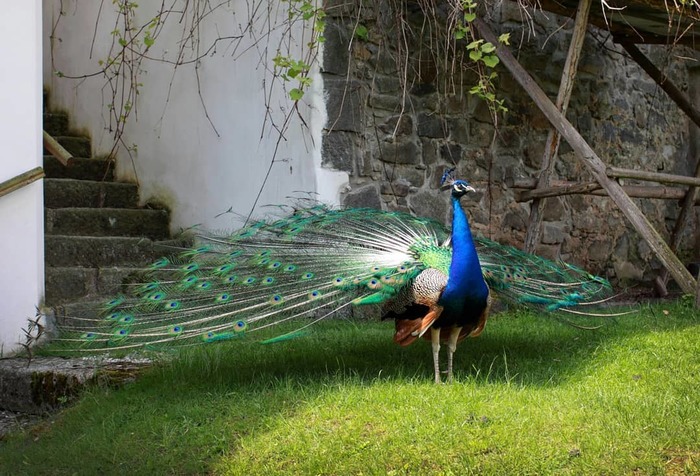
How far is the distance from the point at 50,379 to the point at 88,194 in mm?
3107

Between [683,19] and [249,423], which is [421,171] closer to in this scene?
[683,19]

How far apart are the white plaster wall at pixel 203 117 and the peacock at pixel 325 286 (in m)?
1.93

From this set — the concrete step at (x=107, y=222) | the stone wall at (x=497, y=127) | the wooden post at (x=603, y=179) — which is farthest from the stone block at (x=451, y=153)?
the concrete step at (x=107, y=222)

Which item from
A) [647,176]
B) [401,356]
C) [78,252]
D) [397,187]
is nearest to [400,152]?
[397,187]

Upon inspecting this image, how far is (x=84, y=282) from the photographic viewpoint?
7176mm

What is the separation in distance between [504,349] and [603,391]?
1.12 meters

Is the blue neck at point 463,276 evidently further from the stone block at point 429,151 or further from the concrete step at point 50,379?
the stone block at point 429,151

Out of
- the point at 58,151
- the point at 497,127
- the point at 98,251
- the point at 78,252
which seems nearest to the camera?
the point at 58,151

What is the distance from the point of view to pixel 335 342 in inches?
245

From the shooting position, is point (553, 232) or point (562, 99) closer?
point (562, 99)

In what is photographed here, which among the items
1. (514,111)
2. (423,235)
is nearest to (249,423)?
(423,235)

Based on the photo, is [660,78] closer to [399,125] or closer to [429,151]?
[429,151]

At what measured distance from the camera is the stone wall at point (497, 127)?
7.63 m

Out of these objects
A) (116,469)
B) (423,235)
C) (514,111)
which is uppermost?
(514,111)
